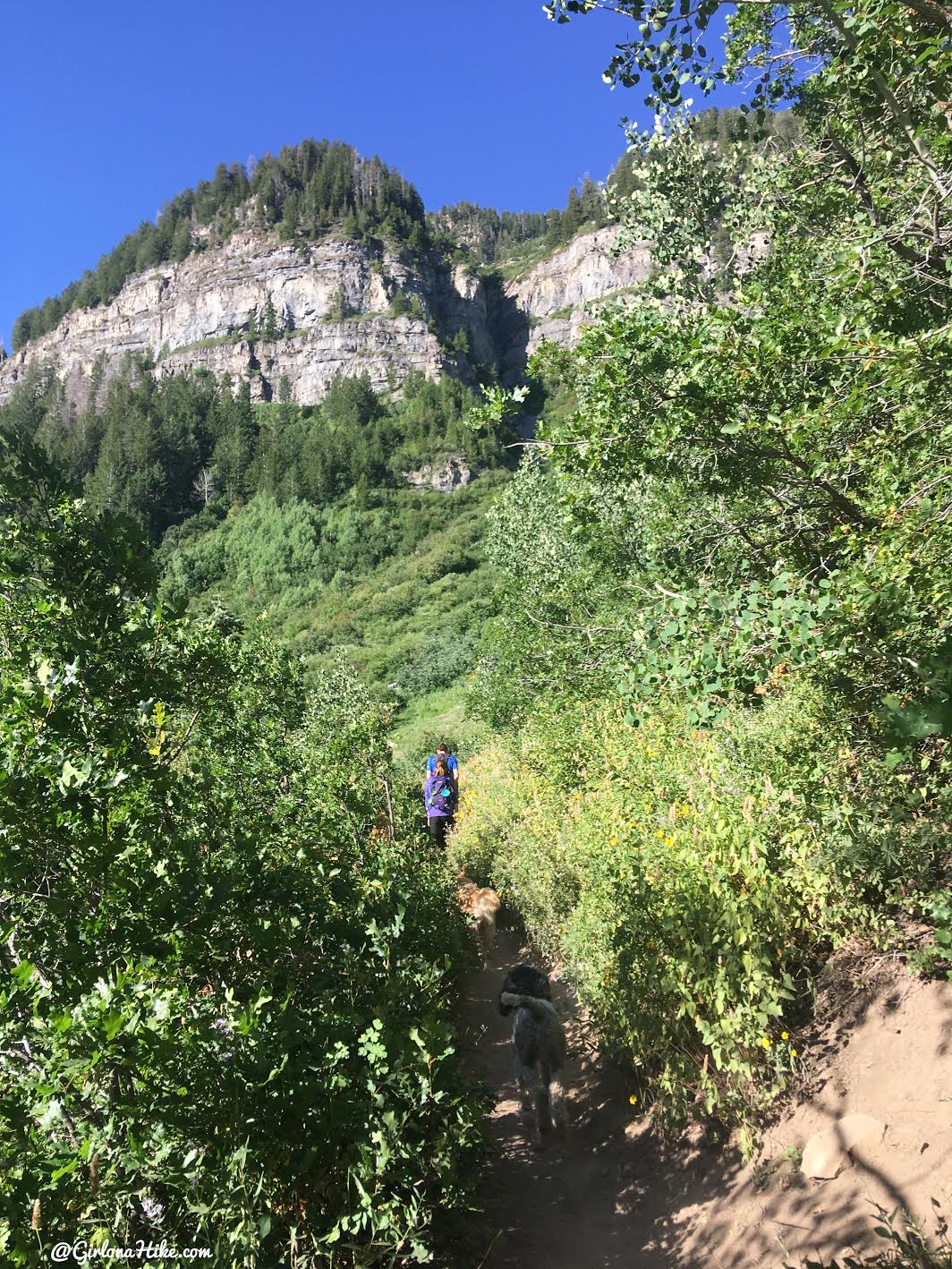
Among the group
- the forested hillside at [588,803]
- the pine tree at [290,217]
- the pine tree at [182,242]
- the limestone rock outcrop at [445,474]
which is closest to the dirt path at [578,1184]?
the forested hillside at [588,803]

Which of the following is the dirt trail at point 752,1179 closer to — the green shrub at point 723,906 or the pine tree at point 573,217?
the green shrub at point 723,906

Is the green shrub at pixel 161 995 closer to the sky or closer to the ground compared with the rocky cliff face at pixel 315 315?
closer to the ground

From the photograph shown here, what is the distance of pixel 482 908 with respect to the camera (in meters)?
8.84

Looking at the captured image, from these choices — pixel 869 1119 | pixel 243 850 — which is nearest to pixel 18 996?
pixel 243 850

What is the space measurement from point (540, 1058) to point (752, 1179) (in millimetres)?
1782

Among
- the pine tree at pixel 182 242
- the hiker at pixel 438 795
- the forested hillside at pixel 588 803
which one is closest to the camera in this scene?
the forested hillside at pixel 588 803

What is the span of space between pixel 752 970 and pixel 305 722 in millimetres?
7005

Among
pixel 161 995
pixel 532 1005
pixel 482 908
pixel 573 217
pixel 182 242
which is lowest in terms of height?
pixel 482 908

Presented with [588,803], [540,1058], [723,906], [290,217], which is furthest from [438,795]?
[290,217]

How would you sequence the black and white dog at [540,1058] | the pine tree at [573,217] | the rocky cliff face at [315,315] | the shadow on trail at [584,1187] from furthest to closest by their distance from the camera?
the pine tree at [573,217], the rocky cliff face at [315,315], the black and white dog at [540,1058], the shadow on trail at [584,1187]

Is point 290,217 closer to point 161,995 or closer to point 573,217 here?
point 573,217

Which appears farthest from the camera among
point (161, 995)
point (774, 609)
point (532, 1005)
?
point (532, 1005)

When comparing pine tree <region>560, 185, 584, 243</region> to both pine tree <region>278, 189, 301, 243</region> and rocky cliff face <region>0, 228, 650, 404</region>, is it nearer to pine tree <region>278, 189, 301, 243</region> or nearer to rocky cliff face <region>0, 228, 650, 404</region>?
rocky cliff face <region>0, 228, 650, 404</region>

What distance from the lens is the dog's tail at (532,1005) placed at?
208 inches
